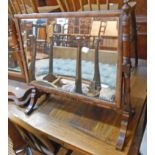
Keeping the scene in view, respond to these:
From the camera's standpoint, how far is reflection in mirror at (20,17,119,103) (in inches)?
27.4

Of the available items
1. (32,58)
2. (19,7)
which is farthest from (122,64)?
(19,7)

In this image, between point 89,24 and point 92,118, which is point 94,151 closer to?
point 92,118

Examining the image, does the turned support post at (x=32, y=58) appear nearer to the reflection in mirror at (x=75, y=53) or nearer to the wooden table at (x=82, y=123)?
the reflection in mirror at (x=75, y=53)

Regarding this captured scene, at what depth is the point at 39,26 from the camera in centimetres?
85

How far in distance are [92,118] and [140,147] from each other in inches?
11.0

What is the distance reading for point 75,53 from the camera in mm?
811

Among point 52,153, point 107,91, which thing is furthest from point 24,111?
point 107,91

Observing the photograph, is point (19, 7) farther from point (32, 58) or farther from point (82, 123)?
point (82, 123)

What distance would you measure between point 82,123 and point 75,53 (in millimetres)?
317

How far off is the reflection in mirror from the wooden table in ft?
0.52

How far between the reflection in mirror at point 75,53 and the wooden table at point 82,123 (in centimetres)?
16

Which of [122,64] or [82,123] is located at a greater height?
[122,64]

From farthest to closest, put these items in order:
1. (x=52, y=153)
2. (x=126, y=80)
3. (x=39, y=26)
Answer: (x=52, y=153), (x=39, y=26), (x=126, y=80)
